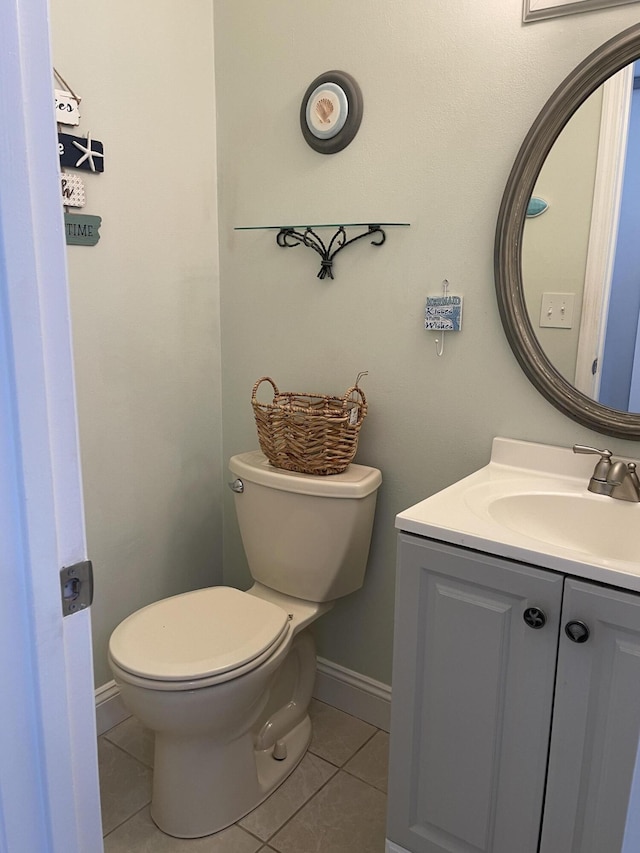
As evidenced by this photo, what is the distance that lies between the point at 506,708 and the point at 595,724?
16cm

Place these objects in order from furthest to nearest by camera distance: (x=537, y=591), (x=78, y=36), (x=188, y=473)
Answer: (x=188, y=473)
(x=78, y=36)
(x=537, y=591)

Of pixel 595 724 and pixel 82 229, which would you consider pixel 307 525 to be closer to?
pixel 595 724

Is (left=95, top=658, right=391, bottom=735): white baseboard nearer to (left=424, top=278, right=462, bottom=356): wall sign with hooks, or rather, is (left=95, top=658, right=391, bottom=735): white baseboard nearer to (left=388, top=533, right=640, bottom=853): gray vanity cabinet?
(left=388, top=533, right=640, bottom=853): gray vanity cabinet

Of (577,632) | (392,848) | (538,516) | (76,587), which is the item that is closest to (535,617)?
(577,632)

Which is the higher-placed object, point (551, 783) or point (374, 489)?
point (374, 489)

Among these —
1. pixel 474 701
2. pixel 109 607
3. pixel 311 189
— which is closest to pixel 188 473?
pixel 109 607

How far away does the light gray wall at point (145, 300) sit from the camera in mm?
1765

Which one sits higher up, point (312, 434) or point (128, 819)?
point (312, 434)

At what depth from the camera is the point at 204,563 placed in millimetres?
2246

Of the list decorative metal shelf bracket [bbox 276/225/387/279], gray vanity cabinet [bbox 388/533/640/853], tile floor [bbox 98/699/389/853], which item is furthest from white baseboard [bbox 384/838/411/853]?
decorative metal shelf bracket [bbox 276/225/387/279]

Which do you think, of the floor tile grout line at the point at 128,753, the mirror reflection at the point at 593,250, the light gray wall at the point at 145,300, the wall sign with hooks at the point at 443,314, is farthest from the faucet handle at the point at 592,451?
the floor tile grout line at the point at 128,753

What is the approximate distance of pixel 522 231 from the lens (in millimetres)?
1557

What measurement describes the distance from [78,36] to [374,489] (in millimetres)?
1345

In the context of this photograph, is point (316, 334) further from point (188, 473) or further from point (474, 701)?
point (474, 701)
